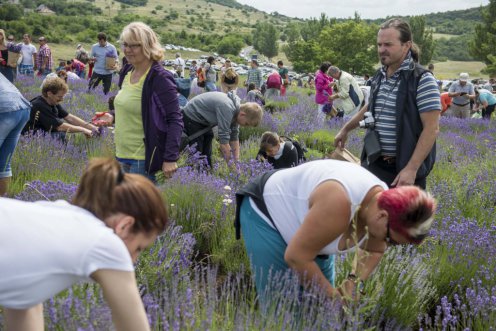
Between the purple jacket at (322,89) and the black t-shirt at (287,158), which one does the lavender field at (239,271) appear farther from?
the purple jacket at (322,89)

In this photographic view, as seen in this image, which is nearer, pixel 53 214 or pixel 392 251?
pixel 53 214

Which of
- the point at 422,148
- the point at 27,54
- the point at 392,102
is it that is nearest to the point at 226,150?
the point at 392,102

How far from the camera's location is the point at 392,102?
→ 3600 mm

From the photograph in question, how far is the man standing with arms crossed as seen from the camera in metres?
3.48

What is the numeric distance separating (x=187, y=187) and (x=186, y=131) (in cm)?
114

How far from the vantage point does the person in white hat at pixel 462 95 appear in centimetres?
1242

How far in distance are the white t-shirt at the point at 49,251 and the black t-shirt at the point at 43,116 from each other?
14.2 feet

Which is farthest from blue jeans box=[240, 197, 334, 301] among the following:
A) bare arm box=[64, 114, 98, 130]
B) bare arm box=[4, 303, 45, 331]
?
bare arm box=[64, 114, 98, 130]

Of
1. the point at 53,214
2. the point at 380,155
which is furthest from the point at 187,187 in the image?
the point at 53,214

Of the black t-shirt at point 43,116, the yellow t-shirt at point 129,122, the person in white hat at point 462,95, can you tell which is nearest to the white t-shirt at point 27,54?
the black t-shirt at point 43,116

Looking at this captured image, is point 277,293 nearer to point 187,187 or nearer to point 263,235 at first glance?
point 263,235

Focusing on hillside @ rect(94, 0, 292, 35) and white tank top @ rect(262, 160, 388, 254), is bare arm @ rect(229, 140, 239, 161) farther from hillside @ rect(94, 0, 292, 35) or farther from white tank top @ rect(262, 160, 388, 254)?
hillside @ rect(94, 0, 292, 35)

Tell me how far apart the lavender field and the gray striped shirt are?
73cm

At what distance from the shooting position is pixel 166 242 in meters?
3.07
